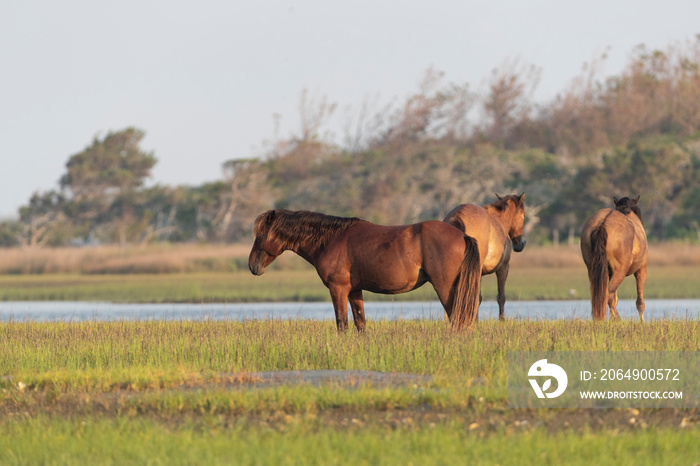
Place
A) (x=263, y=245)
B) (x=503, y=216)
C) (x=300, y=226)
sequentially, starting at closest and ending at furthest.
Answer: (x=300, y=226)
(x=263, y=245)
(x=503, y=216)

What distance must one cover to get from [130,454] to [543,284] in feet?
79.4

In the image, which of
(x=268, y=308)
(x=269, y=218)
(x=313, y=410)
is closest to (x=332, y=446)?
(x=313, y=410)

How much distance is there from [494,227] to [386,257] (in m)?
2.73

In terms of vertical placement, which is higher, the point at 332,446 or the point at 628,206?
the point at 628,206

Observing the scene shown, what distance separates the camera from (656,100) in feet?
207

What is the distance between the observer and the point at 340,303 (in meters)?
11.1

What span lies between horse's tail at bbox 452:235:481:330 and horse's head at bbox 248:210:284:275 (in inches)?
83.5

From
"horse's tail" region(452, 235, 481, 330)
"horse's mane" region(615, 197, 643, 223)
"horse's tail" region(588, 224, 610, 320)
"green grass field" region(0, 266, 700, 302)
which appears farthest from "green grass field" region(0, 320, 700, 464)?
"green grass field" region(0, 266, 700, 302)

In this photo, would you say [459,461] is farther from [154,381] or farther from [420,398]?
[154,381]

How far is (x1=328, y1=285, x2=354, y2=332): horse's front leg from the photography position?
36.1ft

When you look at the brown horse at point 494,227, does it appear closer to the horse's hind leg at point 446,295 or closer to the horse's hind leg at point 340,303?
the horse's hind leg at point 446,295

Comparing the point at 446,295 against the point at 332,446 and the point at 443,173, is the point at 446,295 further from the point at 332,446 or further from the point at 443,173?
the point at 443,173

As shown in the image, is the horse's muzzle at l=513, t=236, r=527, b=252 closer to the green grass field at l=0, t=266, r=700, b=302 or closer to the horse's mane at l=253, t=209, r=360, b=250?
the horse's mane at l=253, t=209, r=360, b=250

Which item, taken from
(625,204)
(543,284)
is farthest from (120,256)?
(625,204)
